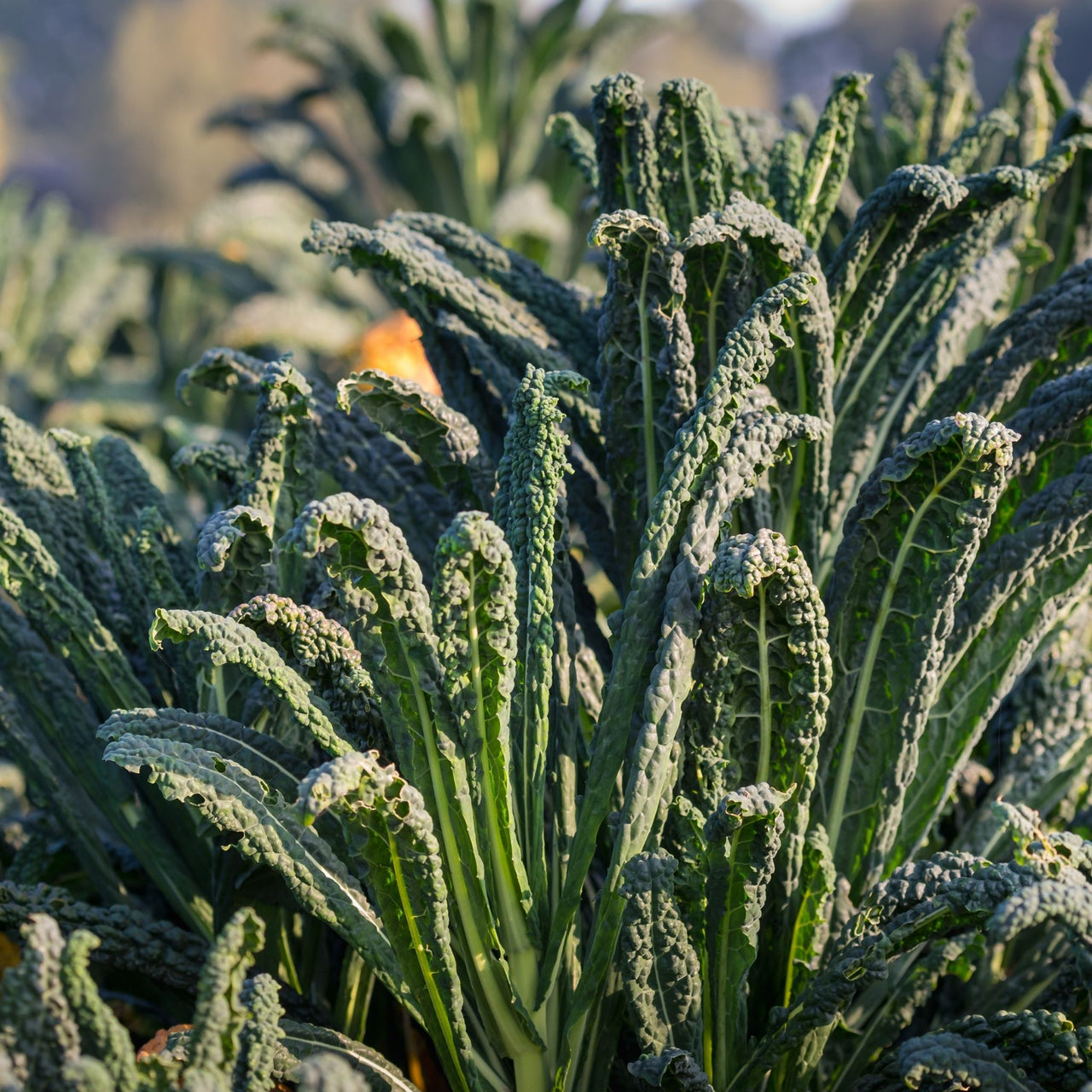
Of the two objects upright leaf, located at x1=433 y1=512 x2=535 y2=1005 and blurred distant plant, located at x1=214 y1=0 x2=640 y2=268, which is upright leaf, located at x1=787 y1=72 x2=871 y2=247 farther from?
blurred distant plant, located at x1=214 y1=0 x2=640 y2=268

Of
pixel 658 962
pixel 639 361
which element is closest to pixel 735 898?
pixel 658 962

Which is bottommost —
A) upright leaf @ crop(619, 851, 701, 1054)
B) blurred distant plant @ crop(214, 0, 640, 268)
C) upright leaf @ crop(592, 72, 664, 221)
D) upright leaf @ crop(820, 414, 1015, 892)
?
upright leaf @ crop(619, 851, 701, 1054)

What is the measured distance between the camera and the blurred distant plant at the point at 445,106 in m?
4.28

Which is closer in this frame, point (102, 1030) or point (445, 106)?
point (102, 1030)

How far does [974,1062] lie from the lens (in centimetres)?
74

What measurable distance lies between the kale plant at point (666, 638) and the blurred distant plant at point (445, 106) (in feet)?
10.6

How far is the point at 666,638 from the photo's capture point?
0.81 m

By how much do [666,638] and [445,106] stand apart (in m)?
3.94

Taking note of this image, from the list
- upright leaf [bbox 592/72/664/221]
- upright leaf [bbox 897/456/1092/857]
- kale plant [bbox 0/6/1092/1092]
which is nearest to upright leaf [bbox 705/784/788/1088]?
kale plant [bbox 0/6/1092/1092]

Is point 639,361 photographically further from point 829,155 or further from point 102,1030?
point 102,1030

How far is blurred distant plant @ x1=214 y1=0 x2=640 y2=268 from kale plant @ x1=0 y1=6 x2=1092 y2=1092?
3.22 metres

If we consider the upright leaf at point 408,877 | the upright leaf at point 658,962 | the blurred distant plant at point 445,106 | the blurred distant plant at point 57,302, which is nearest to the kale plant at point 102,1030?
the upright leaf at point 408,877

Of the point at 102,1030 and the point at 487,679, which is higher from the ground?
the point at 487,679

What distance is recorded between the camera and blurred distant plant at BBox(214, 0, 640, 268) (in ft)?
14.0
